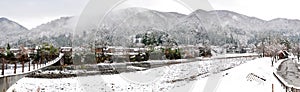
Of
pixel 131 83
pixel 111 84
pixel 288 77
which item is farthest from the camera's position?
pixel 288 77

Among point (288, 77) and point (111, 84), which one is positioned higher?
point (111, 84)

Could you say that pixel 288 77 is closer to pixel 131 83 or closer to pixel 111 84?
pixel 131 83

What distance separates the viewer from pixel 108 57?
5781 centimetres

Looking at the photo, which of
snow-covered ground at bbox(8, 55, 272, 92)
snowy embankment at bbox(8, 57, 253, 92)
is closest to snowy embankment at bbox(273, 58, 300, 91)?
snow-covered ground at bbox(8, 55, 272, 92)

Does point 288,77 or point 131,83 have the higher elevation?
point 131,83

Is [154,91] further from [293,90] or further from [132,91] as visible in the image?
[293,90]

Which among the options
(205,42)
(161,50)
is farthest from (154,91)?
(205,42)

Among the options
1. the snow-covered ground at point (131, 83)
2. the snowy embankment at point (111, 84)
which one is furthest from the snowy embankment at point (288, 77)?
the snowy embankment at point (111, 84)

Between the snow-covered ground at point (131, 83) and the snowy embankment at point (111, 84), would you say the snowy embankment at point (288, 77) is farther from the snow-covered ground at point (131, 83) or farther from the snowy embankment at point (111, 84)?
the snowy embankment at point (111, 84)

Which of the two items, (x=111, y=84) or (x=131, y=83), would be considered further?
(x=131, y=83)

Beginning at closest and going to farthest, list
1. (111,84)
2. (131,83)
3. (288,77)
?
1. (111,84)
2. (131,83)
3. (288,77)

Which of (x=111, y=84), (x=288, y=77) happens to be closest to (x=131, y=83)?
(x=111, y=84)

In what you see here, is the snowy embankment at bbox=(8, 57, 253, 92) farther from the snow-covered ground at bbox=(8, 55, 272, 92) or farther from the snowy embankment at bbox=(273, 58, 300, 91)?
the snowy embankment at bbox=(273, 58, 300, 91)

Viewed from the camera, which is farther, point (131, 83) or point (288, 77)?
point (288, 77)
